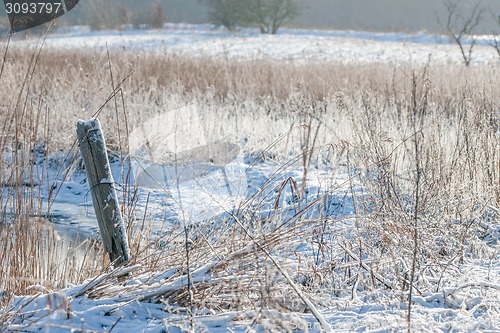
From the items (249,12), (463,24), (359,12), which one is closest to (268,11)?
(249,12)

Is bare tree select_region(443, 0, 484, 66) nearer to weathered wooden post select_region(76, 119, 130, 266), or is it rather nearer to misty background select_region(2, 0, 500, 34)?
weathered wooden post select_region(76, 119, 130, 266)

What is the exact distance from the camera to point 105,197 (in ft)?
8.61

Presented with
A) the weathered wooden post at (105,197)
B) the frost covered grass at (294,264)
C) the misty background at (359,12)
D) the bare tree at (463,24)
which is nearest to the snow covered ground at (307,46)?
the bare tree at (463,24)

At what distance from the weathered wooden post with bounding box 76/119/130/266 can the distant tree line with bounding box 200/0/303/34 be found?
111 feet

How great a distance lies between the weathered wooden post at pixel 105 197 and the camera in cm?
261

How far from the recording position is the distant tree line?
35.5m

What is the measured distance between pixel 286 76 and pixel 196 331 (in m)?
8.60

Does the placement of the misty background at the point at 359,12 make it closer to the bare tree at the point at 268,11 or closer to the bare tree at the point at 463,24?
the bare tree at the point at 268,11

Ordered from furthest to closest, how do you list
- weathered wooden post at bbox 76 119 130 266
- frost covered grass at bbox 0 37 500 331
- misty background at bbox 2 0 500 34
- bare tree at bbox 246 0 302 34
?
1. misty background at bbox 2 0 500 34
2. bare tree at bbox 246 0 302 34
3. weathered wooden post at bbox 76 119 130 266
4. frost covered grass at bbox 0 37 500 331

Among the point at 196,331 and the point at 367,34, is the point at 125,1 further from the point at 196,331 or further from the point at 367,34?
the point at 196,331

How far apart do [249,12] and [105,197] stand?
35014mm

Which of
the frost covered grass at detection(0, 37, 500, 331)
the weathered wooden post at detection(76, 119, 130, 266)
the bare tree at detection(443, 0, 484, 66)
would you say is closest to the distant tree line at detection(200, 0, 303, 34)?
the bare tree at detection(443, 0, 484, 66)

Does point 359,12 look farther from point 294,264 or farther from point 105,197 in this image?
point 294,264

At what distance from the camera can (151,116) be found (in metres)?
7.05
